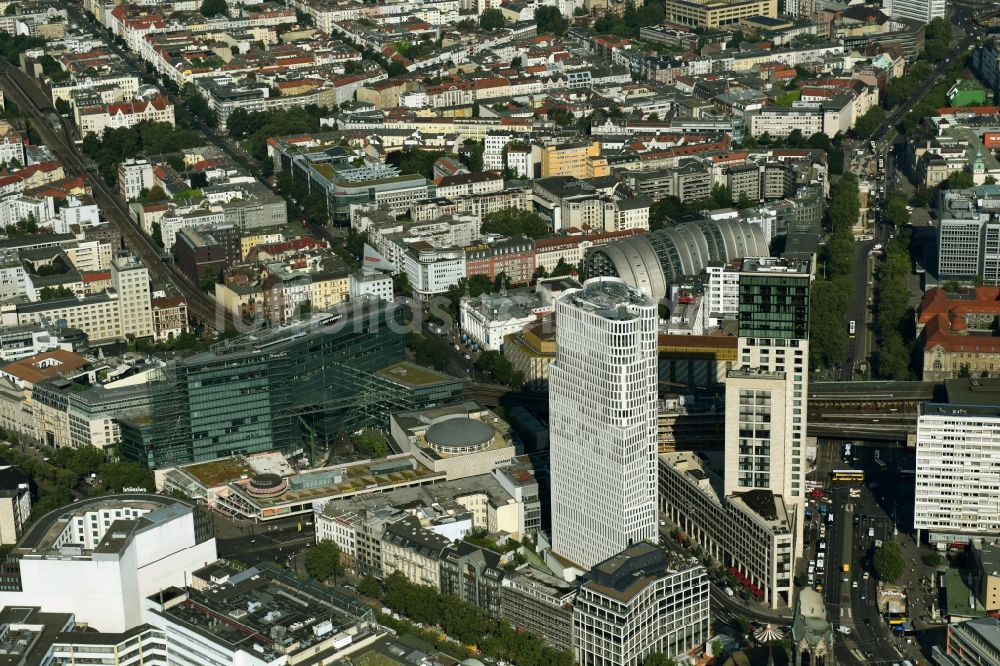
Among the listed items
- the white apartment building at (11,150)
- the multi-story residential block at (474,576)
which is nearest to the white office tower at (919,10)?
the white apartment building at (11,150)

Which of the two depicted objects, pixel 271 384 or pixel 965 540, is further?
pixel 271 384

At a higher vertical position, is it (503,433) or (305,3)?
(305,3)

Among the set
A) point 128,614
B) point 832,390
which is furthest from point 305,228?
point 128,614

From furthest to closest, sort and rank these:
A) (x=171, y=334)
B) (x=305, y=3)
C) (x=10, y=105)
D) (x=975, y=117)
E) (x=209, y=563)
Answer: (x=305, y=3) → (x=10, y=105) → (x=975, y=117) → (x=171, y=334) → (x=209, y=563)

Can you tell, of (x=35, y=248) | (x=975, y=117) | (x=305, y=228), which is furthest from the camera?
(x=975, y=117)

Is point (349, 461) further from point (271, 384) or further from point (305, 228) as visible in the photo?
point (305, 228)

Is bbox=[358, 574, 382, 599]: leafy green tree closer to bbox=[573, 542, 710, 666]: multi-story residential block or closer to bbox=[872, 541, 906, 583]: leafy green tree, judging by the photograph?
bbox=[573, 542, 710, 666]: multi-story residential block

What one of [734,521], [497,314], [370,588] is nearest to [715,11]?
[497,314]
